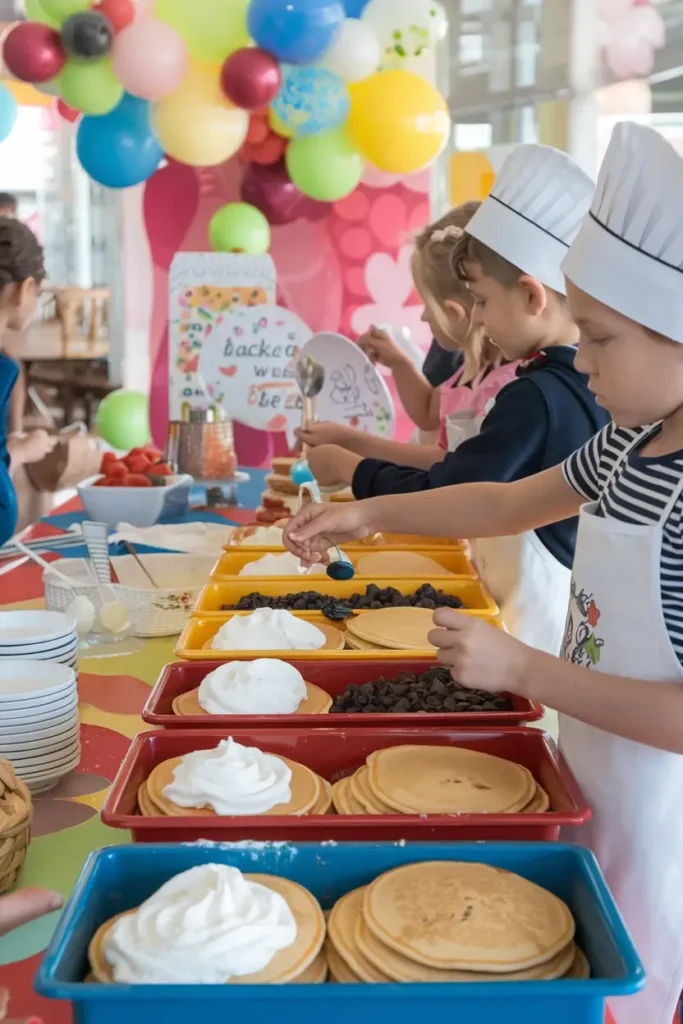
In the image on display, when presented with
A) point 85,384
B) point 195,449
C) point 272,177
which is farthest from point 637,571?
point 85,384

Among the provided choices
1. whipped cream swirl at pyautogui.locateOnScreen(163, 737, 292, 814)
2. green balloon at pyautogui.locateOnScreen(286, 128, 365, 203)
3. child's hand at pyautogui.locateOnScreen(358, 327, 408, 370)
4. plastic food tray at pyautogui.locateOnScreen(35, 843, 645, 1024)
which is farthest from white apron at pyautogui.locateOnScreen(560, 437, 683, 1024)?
green balloon at pyautogui.locateOnScreen(286, 128, 365, 203)

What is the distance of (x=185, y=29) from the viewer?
3188mm

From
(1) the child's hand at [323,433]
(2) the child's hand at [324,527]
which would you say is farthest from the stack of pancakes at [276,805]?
(1) the child's hand at [323,433]

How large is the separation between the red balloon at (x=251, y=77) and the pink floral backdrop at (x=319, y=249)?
869mm

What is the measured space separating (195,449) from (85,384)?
493 centimetres

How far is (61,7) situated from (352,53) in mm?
884

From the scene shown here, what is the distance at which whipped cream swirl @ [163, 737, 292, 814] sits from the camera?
3.16 ft

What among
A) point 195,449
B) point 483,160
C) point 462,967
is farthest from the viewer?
point 483,160

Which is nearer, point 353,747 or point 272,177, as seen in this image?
point 353,747

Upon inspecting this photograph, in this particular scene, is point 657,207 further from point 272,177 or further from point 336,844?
point 272,177

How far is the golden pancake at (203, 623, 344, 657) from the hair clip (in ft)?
3.23

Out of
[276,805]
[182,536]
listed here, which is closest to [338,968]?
[276,805]

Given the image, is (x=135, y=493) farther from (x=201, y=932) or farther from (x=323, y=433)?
(x=201, y=932)

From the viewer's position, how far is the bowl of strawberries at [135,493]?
2.52 m
